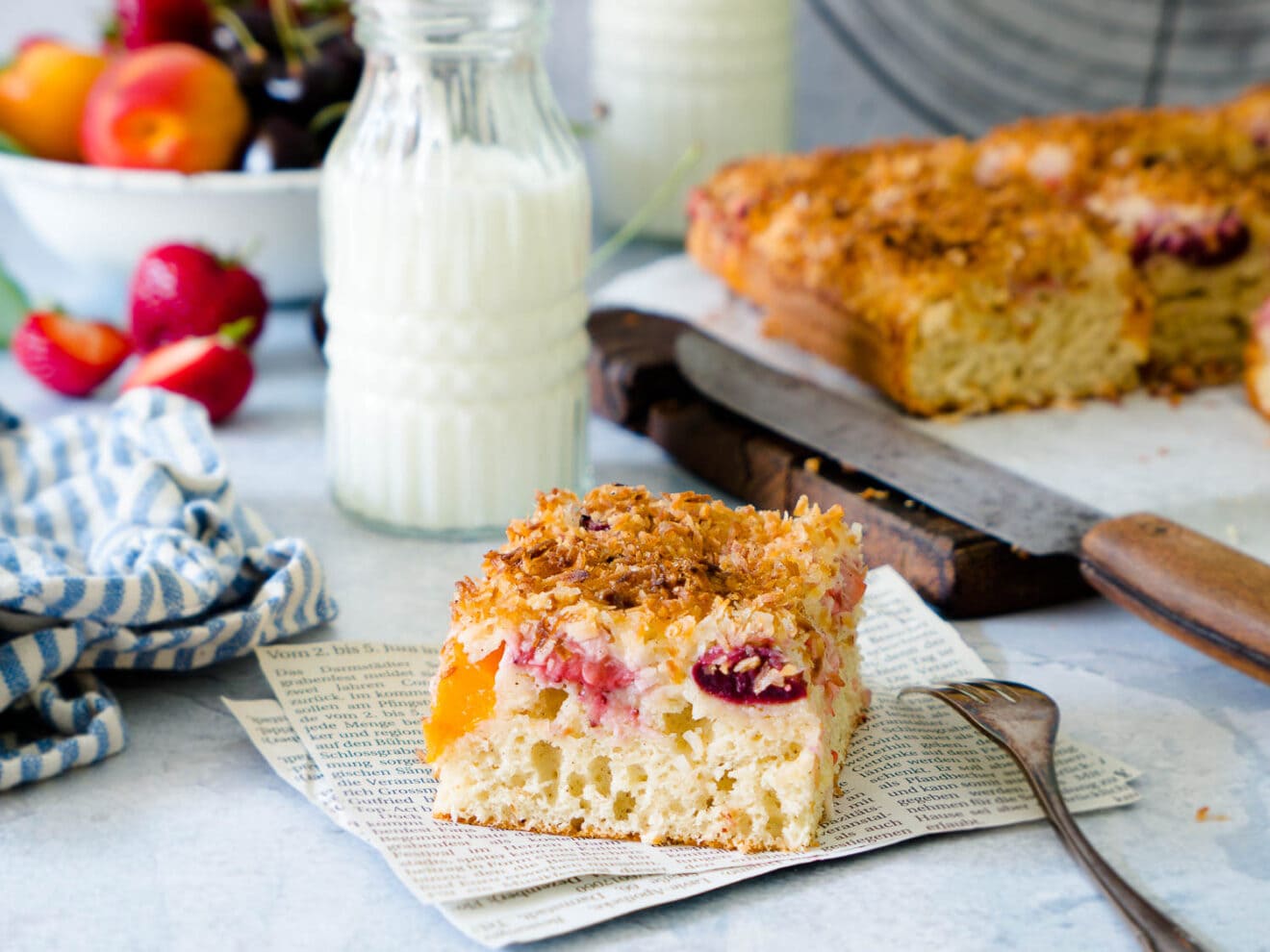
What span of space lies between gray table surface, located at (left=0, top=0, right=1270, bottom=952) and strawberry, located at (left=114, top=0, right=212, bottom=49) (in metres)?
1.29

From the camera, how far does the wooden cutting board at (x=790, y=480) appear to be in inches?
62.4

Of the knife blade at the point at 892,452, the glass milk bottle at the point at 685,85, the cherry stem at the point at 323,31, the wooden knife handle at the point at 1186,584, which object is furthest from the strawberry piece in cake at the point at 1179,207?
the cherry stem at the point at 323,31

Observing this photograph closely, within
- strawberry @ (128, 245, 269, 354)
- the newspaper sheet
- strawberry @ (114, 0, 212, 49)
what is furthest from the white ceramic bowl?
the newspaper sheet

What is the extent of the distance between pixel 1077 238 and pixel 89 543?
57.5 inches

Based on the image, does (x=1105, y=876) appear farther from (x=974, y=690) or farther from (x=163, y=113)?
(x=163, y=113)

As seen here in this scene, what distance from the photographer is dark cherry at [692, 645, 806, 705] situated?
1153mm

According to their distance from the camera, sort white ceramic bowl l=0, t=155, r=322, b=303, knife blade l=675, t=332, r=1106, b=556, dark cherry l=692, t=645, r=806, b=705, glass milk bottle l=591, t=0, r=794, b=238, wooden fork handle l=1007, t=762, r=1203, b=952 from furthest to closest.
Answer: glass milk bottle l=591, t=0, r=794, b=238
white ceramic bowl l=0, t=155, r=322, b=303
knife blade l=675, t=332, r=1106, b=556
dark cherry l=692, t=645, r=806, b=705
wooden fork handle l=1007, t=762, r=1203, b=952

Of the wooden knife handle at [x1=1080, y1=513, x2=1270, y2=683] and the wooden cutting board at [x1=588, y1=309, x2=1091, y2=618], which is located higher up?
the wooden knife handle at [x1=1080, y1=513, x2=1270, y2=683]

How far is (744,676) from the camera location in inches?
45.6

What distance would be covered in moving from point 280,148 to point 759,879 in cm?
156

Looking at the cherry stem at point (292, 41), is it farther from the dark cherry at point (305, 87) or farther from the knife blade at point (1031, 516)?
the knife blade at point (1031, 516)

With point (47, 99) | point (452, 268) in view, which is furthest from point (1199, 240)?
point (47, 99)

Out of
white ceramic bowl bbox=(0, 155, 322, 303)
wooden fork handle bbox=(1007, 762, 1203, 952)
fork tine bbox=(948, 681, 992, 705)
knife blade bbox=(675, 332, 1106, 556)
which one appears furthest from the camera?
white ceramic bowl bbox=(0, 155, 322, 303)

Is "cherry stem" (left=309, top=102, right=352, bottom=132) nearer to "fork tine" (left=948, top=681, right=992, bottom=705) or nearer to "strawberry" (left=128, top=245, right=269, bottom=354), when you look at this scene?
"strawberry" (left=128, top=245, right=269, bottom=354)
